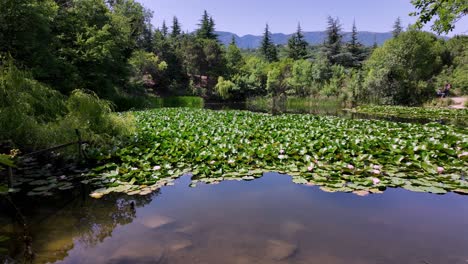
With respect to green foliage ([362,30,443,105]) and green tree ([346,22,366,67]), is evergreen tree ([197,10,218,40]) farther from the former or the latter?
green foliage ([362,30,443,105])

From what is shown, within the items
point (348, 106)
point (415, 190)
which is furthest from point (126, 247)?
point (348, 106)

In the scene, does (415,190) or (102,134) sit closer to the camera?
(415,190)

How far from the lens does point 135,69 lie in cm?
2997

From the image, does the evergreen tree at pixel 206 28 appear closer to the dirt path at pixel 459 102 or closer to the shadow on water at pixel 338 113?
the shadow on water at pixel 338 113

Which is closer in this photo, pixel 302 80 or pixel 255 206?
pixel 255 206

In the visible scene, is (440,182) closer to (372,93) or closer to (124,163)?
(124,163)

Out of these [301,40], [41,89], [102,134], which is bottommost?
[102,134]

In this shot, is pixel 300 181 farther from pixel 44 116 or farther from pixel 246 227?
pixel 44 116

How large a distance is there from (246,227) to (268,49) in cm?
5433

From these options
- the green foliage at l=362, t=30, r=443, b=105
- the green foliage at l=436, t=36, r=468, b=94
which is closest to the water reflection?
the green foliage at l=436, t=36, r=468, b=94

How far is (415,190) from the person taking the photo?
4254 mm

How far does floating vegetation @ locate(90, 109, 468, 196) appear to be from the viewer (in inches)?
183

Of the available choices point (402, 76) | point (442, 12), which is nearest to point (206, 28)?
point (402, 76)

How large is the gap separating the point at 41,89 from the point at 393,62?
27333mm
